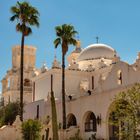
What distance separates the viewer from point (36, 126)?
3173 cm

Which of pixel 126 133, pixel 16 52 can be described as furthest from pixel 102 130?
pixel 16 52

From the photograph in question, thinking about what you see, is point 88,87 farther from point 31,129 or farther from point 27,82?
point 27,82

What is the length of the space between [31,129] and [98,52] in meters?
21.0

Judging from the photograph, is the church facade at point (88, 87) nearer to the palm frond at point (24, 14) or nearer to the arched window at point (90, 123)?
the arched window at point (90, 123)

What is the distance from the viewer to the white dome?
4938 centimetres

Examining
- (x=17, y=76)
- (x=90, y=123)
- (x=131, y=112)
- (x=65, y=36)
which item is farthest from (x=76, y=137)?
(x=17, y=76)

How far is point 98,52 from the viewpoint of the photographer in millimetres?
49500

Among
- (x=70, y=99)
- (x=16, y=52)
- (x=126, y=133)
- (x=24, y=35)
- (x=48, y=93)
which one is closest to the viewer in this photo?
(x=126, y=133)

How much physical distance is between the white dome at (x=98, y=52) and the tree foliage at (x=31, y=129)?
19702 mm

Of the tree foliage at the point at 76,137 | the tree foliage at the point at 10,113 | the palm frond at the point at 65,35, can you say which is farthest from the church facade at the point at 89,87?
the palm frond at the point at 65,35

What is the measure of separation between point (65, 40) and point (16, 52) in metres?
32.0

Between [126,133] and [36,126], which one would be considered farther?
[36,126]

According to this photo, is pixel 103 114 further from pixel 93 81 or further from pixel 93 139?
pixel 93 81

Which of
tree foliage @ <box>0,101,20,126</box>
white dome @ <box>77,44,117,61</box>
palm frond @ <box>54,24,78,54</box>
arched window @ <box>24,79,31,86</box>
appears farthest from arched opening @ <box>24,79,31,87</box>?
palm frond @ <box>54,24,78,54</box>
